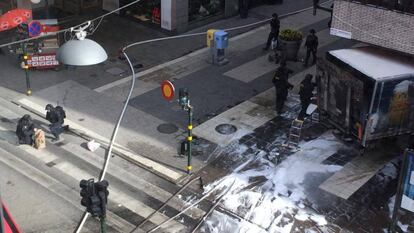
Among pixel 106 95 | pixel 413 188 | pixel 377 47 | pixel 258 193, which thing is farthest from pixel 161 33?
pixel 413 188

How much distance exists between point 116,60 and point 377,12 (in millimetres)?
10340

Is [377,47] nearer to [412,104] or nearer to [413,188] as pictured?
[412,104]

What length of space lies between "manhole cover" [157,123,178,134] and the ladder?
3511mm

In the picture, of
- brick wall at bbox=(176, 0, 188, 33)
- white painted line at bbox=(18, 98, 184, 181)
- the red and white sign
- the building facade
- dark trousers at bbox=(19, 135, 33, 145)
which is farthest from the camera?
the building facade

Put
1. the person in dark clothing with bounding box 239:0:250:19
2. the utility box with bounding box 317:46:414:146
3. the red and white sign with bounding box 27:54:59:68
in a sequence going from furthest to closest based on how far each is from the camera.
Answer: the person in dark clothing with bounding box 239:0:250:19 → the red and white sign with bounding box 27:54:59:68 → the utility box with bounding box 317:46:414:146

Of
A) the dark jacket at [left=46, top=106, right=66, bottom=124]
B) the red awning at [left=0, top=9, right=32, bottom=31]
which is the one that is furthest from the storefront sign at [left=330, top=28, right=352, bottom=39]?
the red awning at [left=0, top=9, right=32, bottom=31]

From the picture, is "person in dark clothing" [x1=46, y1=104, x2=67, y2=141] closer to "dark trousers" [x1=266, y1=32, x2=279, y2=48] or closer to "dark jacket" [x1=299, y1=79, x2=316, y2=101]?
"dark jacket" [x1=299, y1=79, x2=316, y2=101]

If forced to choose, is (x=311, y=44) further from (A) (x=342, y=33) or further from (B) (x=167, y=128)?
(B) (x=167, y=128)

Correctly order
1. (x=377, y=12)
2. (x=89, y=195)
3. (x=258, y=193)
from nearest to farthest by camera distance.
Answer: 1. (x=89, y=195)
2. (x=258, y=193)
3. (x=377, y=12)

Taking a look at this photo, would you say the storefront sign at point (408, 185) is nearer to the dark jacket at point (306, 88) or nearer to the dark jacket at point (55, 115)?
the dark jacket at point (306, 88)

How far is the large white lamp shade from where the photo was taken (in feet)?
35.4

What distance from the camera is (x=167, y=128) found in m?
17.5

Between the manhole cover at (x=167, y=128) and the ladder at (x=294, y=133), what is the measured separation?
11.5ft

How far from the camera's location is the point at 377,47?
56.8 feet
